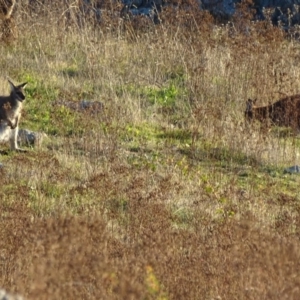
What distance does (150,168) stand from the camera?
10.5m

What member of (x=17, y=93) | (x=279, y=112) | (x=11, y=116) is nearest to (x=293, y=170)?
(x=279, y=112)

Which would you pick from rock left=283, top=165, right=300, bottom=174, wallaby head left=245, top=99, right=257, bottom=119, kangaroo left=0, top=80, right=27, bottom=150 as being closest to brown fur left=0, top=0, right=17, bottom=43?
kangaroo left=0, top=80, right=27, bottom=150

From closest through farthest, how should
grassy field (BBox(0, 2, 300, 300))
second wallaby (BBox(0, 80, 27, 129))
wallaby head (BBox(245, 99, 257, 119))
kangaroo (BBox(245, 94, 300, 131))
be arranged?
1. grassy field (BBox(0, 2, 300, 300))
2. second wallaby (BBox(0, 80, 27, 129))
3. kangaroo (BBox(245, 94, 300, 131))
4. wallaby head (BBox(245, 99, 257, 119))

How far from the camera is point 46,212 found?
8961mm

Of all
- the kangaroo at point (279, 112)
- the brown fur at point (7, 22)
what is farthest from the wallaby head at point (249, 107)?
the brown fur at point (7, 22)

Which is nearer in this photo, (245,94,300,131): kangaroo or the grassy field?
the grassy field

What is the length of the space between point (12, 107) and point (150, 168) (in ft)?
6.94

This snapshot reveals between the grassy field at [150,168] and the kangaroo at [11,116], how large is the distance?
150mm

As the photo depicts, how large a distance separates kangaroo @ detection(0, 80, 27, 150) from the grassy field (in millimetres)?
150

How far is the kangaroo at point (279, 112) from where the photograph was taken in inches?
482

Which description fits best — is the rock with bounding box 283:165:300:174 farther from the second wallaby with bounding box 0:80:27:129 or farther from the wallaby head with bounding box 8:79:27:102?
the wallaby head with bounding box 8:79:27:102

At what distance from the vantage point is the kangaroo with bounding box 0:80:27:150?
1134 cm

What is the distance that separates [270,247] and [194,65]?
9918 millimetres

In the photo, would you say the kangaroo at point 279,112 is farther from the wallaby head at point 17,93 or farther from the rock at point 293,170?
the wallaby head at point 17,93
